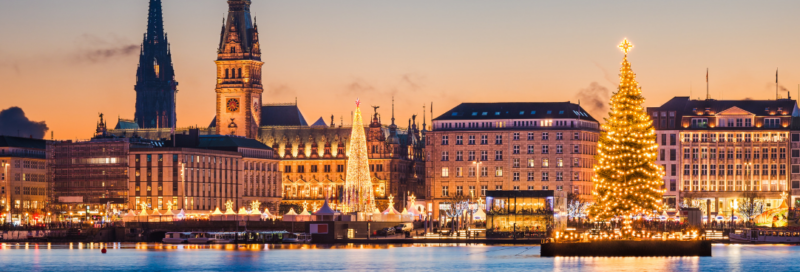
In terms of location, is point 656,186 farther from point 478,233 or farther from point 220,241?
point 220,241

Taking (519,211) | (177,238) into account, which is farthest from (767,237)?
(177,238)

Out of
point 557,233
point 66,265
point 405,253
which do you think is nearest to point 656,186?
point 557,233

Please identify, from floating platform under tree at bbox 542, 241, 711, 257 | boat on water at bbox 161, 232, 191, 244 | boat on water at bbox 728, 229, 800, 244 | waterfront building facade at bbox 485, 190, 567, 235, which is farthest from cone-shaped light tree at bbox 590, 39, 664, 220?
boat on water at bbox 161, 232, 191, 244

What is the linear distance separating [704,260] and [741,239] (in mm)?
46123

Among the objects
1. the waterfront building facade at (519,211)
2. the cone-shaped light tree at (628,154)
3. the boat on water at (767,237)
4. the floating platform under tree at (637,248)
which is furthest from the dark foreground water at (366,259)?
the waterfront building facade at (519,211)

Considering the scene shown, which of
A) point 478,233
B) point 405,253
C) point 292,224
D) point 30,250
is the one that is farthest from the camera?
point 292,224

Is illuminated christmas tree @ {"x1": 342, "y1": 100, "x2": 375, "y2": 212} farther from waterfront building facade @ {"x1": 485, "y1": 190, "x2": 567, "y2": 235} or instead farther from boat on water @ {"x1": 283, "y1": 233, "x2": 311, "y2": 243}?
waterfront building facade @ {"x1": 485, "y1": 190, "x2": 567, "y2": 235}

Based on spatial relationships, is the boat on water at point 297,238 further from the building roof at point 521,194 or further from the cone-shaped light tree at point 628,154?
the cone-shaped light tree at point 628,154

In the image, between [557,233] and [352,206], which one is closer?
[557,233]

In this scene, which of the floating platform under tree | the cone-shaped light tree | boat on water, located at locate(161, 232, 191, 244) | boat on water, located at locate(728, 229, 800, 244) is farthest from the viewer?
boat on water, located at locate(161, 232, 191, 244)

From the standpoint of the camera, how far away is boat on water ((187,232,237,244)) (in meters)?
176

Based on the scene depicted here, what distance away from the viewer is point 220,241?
17650 cm

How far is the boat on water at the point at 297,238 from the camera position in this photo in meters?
176

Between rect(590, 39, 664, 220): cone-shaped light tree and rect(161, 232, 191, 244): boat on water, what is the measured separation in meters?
80.7
